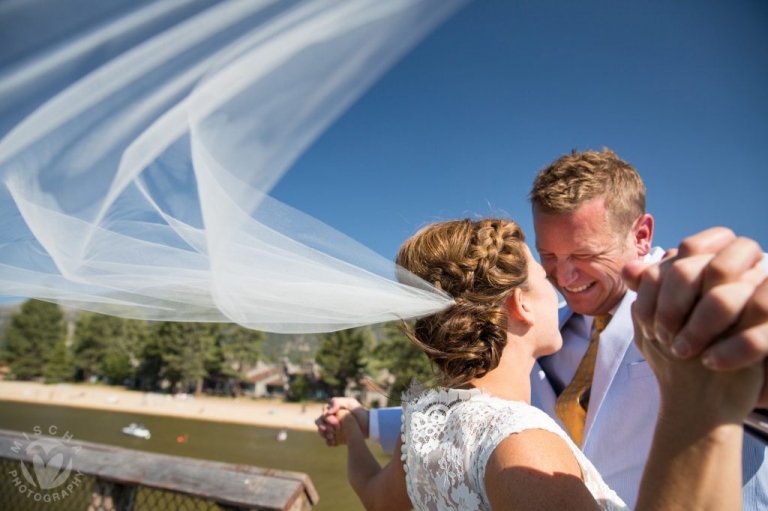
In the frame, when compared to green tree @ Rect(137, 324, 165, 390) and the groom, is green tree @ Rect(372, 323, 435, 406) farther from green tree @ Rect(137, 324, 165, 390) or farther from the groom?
the groom

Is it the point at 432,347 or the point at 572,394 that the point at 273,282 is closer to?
the point at 432,347

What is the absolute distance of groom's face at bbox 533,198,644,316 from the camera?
285 centimetres

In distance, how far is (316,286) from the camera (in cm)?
198

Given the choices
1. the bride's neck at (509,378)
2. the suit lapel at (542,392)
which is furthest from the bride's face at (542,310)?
the suit lapel at (542,392)

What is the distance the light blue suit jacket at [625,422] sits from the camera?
1.90 m

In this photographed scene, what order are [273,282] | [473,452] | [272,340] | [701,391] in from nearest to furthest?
[701,391] < [473,452] < [273,282] < [272,340]

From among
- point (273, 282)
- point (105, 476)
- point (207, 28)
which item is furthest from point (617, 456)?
point (105, 476)

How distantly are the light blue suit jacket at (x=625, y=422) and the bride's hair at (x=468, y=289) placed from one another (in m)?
0.81

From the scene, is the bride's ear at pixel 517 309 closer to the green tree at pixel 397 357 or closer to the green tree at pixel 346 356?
the green tree at pixel 397 357

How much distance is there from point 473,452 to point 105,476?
2.43 meters

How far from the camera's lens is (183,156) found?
1.64m

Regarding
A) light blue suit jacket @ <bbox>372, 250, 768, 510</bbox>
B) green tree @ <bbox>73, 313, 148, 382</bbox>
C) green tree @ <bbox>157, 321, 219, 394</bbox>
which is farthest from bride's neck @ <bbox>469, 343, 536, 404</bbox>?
green tree @ <bbox>73, 313, 148, 382</bbox>

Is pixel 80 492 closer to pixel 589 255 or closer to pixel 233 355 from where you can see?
pixel 589 255

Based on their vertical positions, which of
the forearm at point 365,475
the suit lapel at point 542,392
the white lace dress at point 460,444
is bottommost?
the forearm at point 365,475
